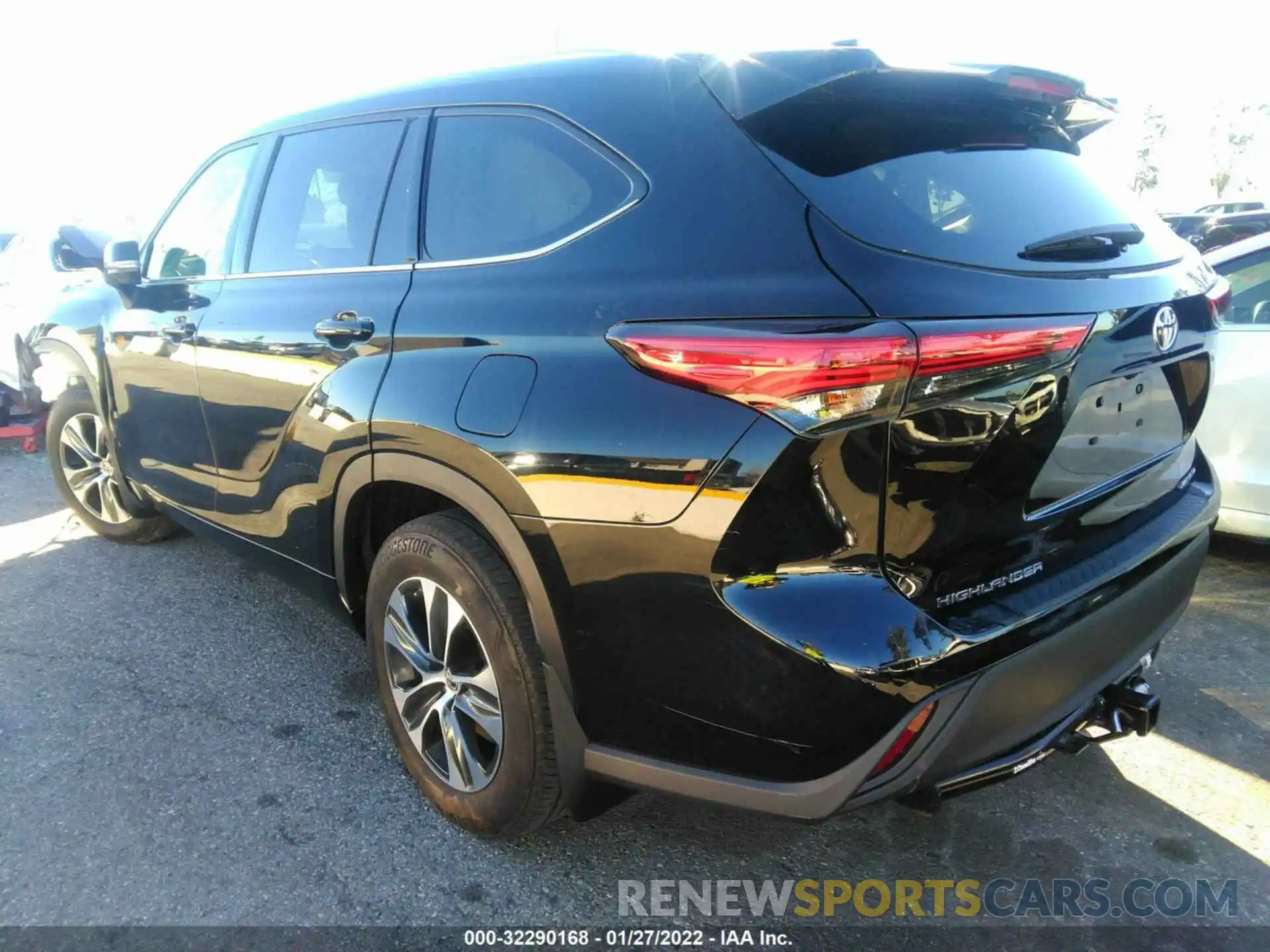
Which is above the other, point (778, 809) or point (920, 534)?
point (920, 534)

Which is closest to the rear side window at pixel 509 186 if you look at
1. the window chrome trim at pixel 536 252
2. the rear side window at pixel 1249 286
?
the window chrome trim at pixel 536 252

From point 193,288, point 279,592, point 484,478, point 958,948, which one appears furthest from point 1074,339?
point 279,592

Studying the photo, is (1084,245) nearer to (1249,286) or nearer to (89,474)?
(1249,286)

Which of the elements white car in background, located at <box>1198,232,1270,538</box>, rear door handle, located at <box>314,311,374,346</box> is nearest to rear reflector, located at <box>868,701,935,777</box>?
rear door handle, located at <box>314,311,374,346</box>

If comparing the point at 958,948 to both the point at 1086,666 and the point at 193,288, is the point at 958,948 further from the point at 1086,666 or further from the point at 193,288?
the point at 193,288

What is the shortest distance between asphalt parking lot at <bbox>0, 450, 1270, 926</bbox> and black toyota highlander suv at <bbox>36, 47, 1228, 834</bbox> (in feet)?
0.73

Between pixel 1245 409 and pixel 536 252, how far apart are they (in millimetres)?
3303

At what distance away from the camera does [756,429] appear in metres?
1.56

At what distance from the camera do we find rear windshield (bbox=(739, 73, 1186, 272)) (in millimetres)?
1679

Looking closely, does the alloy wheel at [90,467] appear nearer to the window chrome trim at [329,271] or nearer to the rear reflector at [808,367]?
the window chrome trim at [329,271]

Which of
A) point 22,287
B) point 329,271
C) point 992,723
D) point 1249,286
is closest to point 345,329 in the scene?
point 329,271

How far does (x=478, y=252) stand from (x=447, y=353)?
28 centimetres

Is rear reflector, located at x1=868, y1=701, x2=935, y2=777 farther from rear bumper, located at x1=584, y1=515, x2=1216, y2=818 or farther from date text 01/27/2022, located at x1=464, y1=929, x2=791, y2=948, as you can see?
date text 01/27/2022, located at x1=464, y1=929, x2=791, y2=948

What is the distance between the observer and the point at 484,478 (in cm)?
199
